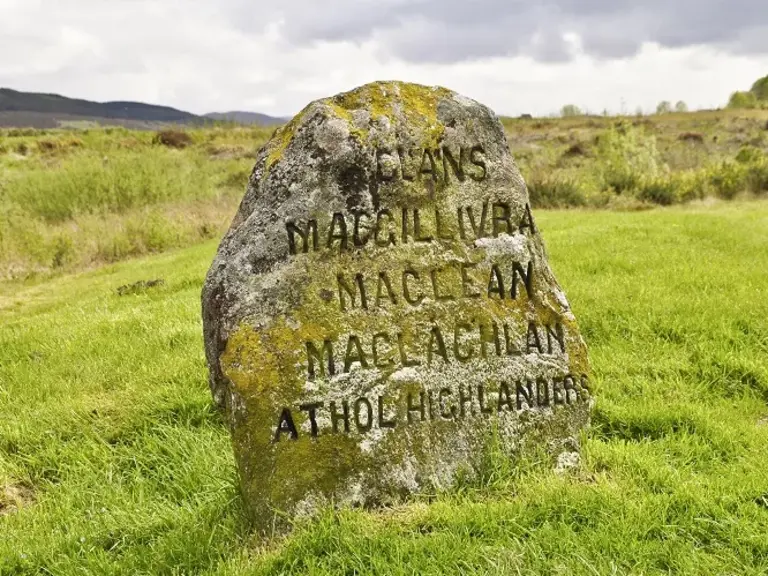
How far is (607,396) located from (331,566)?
2.83m

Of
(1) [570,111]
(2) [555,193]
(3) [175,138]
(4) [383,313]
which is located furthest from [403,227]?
(1) [570,111]

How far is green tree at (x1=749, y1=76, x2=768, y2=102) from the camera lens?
239ft

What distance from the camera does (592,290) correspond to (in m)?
7.16

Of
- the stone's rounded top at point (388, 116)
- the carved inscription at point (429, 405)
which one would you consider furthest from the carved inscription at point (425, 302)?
the stone's rounded top at point (388, 116)

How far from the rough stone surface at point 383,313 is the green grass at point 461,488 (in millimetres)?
248

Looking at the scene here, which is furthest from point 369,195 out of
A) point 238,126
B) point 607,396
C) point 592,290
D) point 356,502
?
point 238,126

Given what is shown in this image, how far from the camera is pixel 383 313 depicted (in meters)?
3.68

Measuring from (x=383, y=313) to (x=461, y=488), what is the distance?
1.07 m

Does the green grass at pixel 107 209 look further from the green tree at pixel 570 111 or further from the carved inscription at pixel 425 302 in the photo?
the green tree at pixel 570 111

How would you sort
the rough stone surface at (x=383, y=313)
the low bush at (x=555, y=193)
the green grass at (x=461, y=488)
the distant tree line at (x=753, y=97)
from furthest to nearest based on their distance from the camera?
the distant tree line at (x=753, y=97) → the low bush at (x=555, y=193) → the rough stone surface at (x=383, y=313) → the green grass at (x=461, y=488)

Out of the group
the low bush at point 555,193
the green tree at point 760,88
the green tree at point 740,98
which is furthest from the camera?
the green tree at point 760,88

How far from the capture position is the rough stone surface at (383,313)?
3506 millimetres

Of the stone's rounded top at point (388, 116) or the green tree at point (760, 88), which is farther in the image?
the green tree at point (760, 88)

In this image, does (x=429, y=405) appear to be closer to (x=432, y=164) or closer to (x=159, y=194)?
(x=432, y=164)
